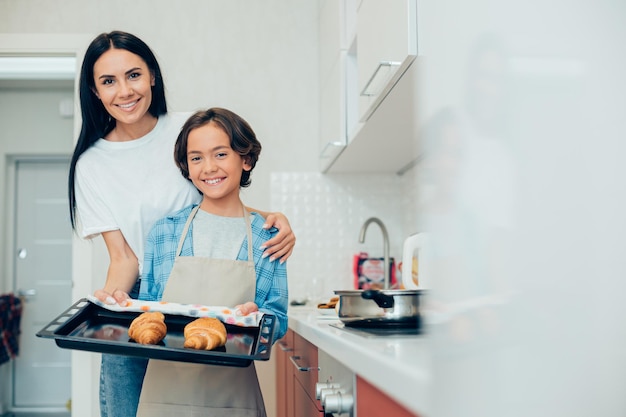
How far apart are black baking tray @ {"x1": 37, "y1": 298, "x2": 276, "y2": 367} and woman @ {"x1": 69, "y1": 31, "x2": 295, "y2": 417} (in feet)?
0.83

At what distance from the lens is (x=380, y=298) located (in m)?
1.19

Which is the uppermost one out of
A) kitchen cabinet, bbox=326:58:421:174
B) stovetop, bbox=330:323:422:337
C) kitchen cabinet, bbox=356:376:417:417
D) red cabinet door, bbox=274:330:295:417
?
kitchen cabinet, bbox=326:58:421:174

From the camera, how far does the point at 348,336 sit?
1.16 m

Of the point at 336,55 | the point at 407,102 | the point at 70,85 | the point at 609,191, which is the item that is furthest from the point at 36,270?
the point at 609,191

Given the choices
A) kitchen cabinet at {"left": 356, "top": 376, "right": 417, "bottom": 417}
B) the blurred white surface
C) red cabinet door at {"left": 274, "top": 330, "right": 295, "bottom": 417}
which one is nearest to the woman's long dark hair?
red cabinet door at {"left": 274, "top": 330, "right": 295, "bottom": 417}

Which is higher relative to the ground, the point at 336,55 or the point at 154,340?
the point at 336,55

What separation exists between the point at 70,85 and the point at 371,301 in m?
4.68

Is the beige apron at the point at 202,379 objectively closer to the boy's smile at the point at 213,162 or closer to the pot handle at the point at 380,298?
the boy's smile at the point at 213,162

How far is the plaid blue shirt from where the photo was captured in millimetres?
1613

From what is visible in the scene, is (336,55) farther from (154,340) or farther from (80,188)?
(154,340)

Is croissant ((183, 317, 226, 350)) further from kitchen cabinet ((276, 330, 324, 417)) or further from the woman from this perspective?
the woman

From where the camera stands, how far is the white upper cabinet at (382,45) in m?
1.40

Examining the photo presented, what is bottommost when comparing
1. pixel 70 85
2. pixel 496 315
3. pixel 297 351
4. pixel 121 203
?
pixel 297 351

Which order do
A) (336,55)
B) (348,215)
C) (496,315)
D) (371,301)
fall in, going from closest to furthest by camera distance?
1. (496,315)
2. (371,301)
3. (336,55)
4. (348,215)
